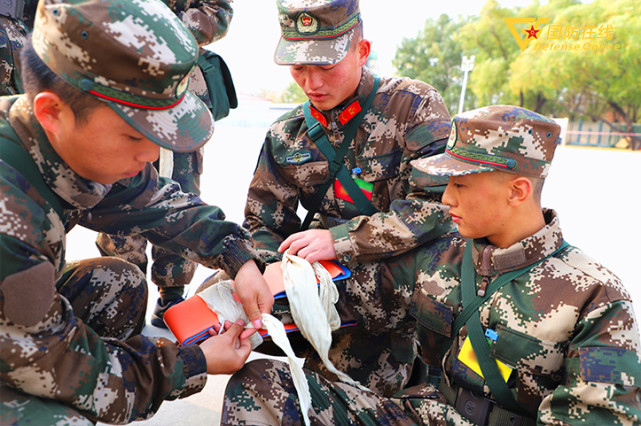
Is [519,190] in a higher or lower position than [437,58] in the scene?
higher

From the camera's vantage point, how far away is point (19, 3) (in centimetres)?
252

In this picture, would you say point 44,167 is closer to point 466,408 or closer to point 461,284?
point 461,284

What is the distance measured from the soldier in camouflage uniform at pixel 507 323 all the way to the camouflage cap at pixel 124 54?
842 mm

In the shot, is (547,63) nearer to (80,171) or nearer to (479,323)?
(479,323)

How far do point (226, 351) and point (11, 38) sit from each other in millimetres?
1925

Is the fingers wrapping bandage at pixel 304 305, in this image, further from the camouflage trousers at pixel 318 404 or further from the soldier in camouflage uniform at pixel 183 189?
the soldier in camouflage uniform at pixel 183 189

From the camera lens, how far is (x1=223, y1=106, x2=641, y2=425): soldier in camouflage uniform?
57.1 inches

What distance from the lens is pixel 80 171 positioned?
4.80ft

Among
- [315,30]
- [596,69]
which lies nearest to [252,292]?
[315,30]

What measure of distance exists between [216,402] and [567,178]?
9.21 metres

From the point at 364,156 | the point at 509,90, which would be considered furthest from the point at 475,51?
the point at 364,156

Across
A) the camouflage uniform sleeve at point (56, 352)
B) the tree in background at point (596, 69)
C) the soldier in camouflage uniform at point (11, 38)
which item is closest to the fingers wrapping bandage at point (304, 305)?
the camouflage uniform sleeve at point (56, 352)

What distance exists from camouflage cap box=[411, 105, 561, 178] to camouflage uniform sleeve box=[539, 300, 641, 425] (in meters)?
0.49

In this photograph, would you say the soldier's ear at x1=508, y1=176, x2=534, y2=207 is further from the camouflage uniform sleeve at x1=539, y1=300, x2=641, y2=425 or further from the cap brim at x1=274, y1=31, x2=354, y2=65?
the cap brim at x1=274, y1=31, x2=354, y2=65
